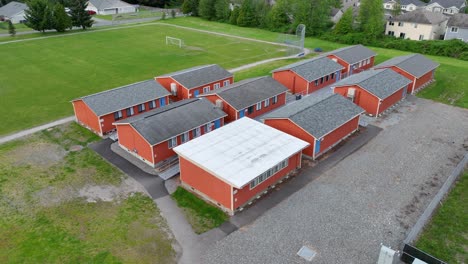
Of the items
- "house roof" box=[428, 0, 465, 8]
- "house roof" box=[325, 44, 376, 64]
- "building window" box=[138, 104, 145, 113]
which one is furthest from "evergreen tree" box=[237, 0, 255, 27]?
"building window" box=[138, 104, 145, 113]

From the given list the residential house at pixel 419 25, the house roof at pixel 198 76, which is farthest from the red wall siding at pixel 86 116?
the residential house at pixel 419 25

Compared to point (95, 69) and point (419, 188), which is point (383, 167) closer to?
point (419, 188)

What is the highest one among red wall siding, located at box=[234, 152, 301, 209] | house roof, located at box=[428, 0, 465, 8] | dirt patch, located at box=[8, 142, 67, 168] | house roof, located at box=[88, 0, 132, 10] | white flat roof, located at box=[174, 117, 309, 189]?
house roof, located at box=[428, 0, 465, 8]

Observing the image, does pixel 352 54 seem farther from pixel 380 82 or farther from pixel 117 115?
pixel 117 115

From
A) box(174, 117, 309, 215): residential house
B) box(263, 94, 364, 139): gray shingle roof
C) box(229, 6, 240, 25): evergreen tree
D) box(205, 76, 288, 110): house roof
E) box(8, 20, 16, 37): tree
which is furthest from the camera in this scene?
box(229, 6, 240, 25): evergreen tree

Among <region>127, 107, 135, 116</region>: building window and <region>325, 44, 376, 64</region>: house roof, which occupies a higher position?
<region>325, 44, 376, 64</region>: house roof

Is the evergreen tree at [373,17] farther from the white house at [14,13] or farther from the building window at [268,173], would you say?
the white house at [14,13]

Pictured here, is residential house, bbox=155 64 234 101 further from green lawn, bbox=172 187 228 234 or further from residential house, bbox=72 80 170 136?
green lawn, bbox=172 187 228 234

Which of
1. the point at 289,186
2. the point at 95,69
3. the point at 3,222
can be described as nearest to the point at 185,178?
the point at 289,186
